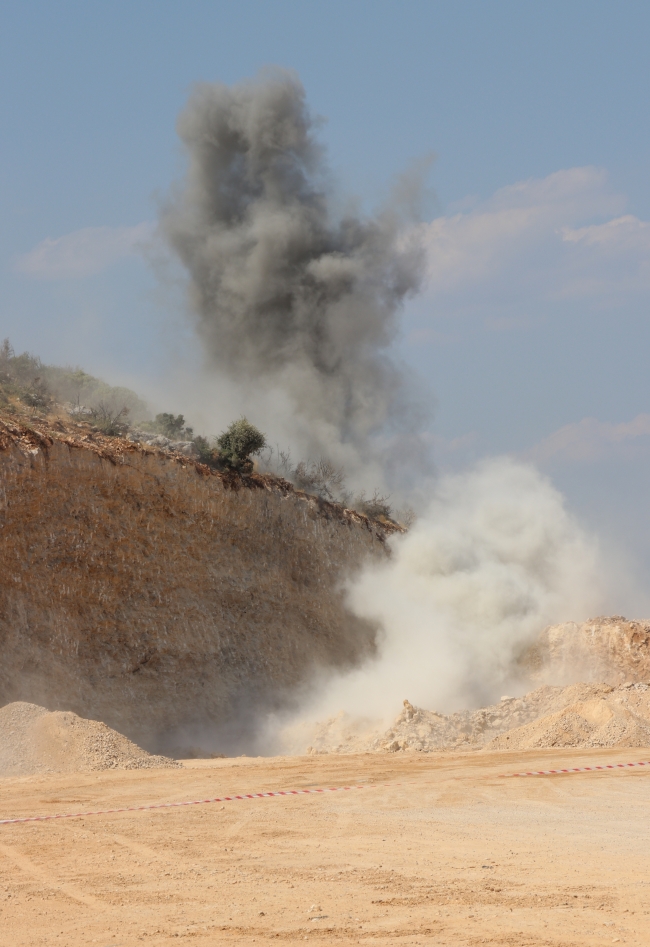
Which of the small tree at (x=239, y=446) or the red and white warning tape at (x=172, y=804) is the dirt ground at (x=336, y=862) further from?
the small tree at (x=239, y=446)

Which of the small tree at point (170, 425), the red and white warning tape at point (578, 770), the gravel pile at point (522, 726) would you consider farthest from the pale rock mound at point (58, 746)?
the small tree at point (170, 425)

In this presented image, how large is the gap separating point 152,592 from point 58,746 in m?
6.20

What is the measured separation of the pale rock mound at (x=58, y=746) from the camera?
55.2ft

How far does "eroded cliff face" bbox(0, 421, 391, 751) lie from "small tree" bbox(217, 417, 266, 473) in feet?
2.00

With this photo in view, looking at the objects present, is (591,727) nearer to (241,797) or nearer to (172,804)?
(241,797)

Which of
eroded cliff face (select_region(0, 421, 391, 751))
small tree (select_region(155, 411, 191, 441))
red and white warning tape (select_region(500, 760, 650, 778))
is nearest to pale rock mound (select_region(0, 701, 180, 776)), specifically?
eroded cliff face (select_region(0, 421, 391, 751))

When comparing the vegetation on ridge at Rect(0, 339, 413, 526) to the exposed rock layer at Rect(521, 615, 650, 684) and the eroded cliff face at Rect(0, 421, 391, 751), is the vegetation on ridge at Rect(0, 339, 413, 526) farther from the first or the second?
the exposed rock layer at Rect(521, 615, 650, 684)

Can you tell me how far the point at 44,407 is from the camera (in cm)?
2731

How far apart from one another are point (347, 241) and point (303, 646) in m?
20.6

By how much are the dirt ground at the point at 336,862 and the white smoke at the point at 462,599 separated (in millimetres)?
8733

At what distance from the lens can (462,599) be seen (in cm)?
2812

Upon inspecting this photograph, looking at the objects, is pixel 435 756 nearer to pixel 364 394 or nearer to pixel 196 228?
pixel 364 394

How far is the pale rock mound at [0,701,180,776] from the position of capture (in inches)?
662

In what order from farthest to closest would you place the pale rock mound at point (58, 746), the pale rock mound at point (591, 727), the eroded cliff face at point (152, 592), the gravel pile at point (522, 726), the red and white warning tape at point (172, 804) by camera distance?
the eroded cliff face at point (152, 592) < the gravel pile at point (522, 726) < the pale rock mound at point (591, 727) < the pale rock mound at point (58, 746) < the red and white warning tape at point (172, 804)
